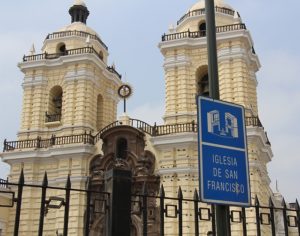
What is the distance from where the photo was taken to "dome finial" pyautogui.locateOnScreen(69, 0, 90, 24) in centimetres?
3369

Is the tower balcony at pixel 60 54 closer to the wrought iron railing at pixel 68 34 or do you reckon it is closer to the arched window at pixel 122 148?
the wrought iron railing at pixel 68 34

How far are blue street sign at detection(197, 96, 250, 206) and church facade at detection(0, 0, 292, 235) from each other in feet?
56.5

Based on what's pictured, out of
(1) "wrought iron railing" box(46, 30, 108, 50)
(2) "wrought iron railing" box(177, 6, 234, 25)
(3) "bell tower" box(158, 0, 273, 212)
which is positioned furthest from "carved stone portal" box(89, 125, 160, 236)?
(1) "wrought iron railing" box(46, 30, 108, 50)

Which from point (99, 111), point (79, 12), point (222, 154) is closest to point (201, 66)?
point (99, 111)

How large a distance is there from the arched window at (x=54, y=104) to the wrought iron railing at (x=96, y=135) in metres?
1.65

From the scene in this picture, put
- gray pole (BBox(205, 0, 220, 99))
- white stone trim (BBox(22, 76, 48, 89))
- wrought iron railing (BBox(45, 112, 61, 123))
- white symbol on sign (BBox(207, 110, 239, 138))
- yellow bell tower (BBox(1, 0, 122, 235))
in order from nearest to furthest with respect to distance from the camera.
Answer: white symbol on sign (BBox(207, 110, 239, 138)), gray pole (BBox(205, 0, 220, 99)), yellow bell tower (BBox(1, 0, 122, 235)), wrought iron railing (BBox(45, 112, 61, 123)), white stone trim (BBox(22, 76, 48, 89))

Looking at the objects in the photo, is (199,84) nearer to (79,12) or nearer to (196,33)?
(196,33)

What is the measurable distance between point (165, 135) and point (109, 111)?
7.27 metres

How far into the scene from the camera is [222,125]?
581cm

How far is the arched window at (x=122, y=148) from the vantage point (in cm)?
2659

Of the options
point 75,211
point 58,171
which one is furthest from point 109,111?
point 75,211

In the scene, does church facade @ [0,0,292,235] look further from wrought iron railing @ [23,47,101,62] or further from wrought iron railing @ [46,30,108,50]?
wrought iron railing @ [46,30,108,50]

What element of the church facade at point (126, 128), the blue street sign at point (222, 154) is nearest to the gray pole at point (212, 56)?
the blue street sign at point (222, 154)

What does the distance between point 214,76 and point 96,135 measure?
21970mm
